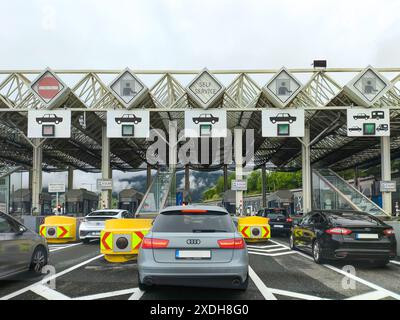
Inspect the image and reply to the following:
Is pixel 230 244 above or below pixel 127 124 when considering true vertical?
below

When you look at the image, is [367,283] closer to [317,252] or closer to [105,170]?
[317,252]

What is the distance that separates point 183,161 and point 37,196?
832 inches

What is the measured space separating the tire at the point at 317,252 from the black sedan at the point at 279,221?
871 cm

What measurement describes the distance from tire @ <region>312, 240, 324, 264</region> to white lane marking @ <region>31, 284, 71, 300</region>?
244 inches

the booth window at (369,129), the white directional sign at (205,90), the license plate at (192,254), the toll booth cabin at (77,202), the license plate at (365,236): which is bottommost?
the toll booth cabin at (77,202)

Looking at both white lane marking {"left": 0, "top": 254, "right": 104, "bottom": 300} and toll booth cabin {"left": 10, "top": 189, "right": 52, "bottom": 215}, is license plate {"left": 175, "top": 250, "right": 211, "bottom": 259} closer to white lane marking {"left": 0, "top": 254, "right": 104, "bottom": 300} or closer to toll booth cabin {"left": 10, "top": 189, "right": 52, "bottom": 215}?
white lane marking {"left": 0, "top": 254, "right": 104, "bottom": 300}

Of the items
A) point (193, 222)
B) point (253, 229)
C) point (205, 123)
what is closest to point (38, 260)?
point (193, 222)

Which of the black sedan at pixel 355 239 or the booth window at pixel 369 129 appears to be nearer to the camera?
the black sedan at pixel 355 239

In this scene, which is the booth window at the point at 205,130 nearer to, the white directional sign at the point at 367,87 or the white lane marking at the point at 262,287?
the white directional sign at the point at 367,87

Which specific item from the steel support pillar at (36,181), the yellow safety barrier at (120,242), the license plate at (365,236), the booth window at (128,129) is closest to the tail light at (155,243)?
the yellow safety barrier at (120,242)

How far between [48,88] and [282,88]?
45.1 feet

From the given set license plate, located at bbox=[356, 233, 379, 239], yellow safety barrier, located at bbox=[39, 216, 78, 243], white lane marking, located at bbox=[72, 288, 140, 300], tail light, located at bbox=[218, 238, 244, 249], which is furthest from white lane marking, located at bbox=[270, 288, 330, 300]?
yellow safety barrier, located at bbox=[39, 216, 78, 243]

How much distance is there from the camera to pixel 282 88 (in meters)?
22.7

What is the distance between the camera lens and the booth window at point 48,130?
22.2m
